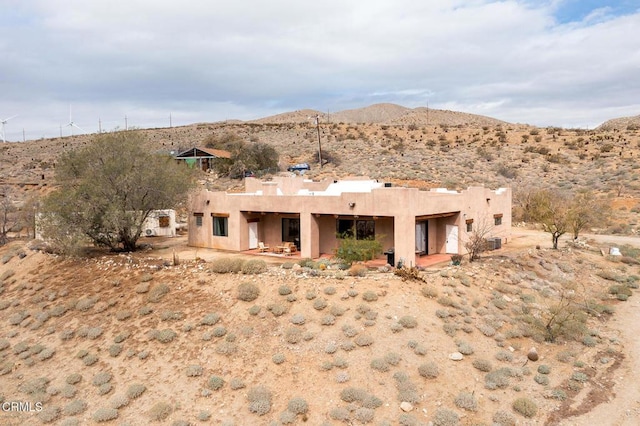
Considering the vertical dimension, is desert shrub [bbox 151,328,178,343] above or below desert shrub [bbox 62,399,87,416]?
above

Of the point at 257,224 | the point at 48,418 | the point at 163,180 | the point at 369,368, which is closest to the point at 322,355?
the point at 369,368

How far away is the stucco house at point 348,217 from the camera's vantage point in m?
23.1

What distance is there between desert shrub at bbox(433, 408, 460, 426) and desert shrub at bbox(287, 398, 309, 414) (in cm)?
407

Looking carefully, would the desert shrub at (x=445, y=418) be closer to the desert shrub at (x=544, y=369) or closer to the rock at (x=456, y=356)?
the rock at (x=456, y=356)

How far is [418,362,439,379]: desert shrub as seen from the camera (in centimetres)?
1602

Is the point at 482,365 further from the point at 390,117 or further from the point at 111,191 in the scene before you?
the point at 390,117

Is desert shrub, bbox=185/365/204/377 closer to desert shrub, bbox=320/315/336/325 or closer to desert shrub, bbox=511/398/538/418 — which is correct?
desert shrub, bbox=320/315/336/325

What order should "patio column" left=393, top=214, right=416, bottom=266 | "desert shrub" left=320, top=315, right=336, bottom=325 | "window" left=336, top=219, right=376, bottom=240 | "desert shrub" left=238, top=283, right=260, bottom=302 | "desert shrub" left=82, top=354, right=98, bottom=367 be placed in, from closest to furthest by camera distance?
"desert shrub" left=82, top=354, right=98, bottom=367 → "desert shrub" left=320, top=315, right=336, bottom=325 → "desert shrub" left=238, top=283, right=260, bottom=302 → "patio column" left=393, top=214, right=416, bottom=266 → "window" left=336, top=219, right=376, bottom=240

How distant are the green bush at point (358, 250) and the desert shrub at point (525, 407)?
32.8 ft

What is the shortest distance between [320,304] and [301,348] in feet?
7.70

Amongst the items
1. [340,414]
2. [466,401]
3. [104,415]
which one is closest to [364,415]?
[340,414]

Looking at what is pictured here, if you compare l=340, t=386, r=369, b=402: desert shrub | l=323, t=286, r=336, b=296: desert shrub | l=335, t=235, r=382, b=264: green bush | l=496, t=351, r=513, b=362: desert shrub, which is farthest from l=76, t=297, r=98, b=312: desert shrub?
l=496, t=351, r=513, b=362: desert shrub

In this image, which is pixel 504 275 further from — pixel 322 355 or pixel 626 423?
pixel 322 355

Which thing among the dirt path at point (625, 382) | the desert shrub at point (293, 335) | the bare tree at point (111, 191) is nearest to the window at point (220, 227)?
the bare tree at point (111, 191)
